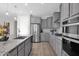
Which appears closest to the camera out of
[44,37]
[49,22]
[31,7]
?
[31,7]

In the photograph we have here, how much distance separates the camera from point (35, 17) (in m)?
8.37

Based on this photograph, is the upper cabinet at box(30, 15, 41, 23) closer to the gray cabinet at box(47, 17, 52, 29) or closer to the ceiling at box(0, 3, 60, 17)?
the gray cabinet at box(47, 17, 52, 29)

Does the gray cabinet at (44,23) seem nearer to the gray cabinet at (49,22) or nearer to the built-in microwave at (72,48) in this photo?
the gray cabinet at (49,22)

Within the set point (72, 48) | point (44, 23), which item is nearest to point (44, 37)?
point (44, 23)

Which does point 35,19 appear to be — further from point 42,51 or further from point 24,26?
point 42,51

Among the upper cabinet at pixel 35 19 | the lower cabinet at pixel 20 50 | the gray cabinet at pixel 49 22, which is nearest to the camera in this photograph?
the lower cabinet at pixel 20 50

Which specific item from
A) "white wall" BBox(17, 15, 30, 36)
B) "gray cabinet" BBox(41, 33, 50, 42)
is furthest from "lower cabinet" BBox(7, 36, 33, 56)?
"gray cabinet" BBox(41, 33, 50, 42)

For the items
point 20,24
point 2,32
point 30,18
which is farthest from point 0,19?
point 2,32

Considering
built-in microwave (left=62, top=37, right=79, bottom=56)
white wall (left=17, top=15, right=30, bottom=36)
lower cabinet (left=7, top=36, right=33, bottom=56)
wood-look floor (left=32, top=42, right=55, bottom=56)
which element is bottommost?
wood-look floor (left=32, top=42, right=55, bottom=56)

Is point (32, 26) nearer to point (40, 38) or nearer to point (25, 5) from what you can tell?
point (40, 38)

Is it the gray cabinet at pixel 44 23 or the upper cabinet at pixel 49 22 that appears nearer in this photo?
the upper cabinet at pixel 49 22

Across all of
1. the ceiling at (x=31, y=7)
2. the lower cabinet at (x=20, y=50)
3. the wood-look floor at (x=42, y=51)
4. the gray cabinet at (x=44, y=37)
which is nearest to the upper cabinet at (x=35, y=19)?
the gray cabinet at (x=44, y=37)

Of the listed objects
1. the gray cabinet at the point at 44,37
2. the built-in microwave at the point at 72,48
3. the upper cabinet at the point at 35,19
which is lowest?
the gray cabinet at the point at 44,37

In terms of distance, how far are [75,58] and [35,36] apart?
23.2ft
